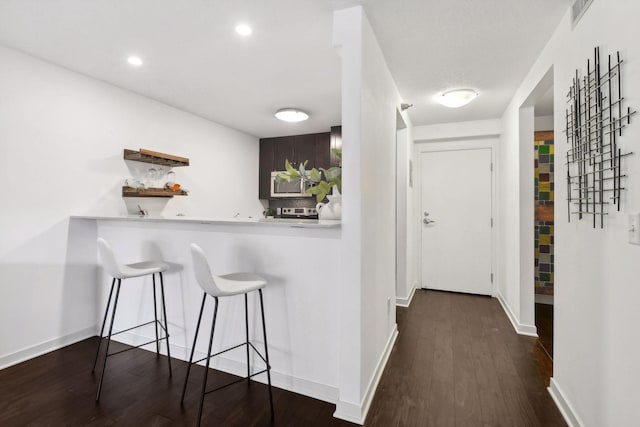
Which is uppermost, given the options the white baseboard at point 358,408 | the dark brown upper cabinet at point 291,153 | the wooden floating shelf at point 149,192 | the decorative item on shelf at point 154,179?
the dark brown upper cabinet at point 291,153

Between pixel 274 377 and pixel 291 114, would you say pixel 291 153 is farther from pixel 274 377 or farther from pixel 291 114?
pixel 274 377

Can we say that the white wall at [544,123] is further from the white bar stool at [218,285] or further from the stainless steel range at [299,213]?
the white bar stool at [218,285]

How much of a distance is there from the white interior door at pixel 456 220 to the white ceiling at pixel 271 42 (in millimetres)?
1093

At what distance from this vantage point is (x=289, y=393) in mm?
1979

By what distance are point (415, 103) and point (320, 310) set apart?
2563mm

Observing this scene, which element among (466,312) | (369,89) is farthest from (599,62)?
(466,312)

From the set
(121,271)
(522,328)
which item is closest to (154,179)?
(121,271)

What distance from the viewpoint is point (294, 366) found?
2.00 m

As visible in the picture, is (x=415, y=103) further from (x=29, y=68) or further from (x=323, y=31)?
(x=29, y=68)

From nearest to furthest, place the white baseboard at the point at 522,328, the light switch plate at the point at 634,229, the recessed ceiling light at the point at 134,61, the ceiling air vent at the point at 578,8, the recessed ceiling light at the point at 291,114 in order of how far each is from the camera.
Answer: the light switch plate at the point at 634,229, the ceiling air vent at the point at 578,8, the recessed ceiling light at the point at 134,61, the white baseboard at the point at 522,328, the recessed ceiling light at the point at 291,114

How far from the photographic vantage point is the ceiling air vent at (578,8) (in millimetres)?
1572

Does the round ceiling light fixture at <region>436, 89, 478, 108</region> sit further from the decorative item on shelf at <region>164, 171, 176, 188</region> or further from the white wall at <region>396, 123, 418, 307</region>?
the decorative item on shelf at <region>164, 171, 176, 188</region>

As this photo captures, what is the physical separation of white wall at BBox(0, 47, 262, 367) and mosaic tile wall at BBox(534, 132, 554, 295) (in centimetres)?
461

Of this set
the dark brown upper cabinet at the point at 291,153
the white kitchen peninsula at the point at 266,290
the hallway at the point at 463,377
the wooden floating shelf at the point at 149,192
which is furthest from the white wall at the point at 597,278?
the wooden floating shelf at the point at 149,192
